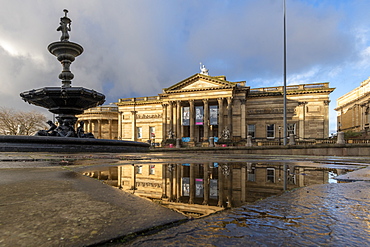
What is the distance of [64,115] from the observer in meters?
13.8

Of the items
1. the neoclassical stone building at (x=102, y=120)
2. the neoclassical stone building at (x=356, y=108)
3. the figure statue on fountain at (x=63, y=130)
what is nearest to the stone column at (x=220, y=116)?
the neoclassical stone building at (x=356, y=108)

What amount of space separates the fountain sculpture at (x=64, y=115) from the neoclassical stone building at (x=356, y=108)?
46.5 m

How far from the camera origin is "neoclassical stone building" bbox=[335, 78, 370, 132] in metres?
41.8

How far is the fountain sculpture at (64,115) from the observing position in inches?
375

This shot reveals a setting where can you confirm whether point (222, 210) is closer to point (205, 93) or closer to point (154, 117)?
point (205, 93)

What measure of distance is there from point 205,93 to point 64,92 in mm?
31103

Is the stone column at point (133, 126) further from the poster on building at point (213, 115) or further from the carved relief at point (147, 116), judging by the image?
the poster on building at point (213, 115)

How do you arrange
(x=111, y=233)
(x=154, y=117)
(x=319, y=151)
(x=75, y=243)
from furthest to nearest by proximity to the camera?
(x=154, y=117)
(x=319, y=151)
(x=111, y=233)
(x=75, y=243)

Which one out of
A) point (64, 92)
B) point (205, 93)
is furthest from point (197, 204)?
point (205, 93)

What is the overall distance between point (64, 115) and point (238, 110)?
31462mm

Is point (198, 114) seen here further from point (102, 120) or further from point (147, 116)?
point (102, 120)

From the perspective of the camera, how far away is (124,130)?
5053 centimetres

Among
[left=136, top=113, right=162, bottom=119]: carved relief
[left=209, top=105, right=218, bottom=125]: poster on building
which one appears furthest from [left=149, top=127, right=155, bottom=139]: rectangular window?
[left=209, top=105, right=218, bottom=125]: poster on building

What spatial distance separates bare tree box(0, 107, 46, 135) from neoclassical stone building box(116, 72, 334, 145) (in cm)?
2480
